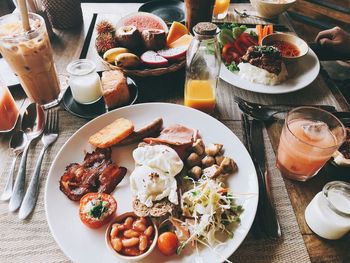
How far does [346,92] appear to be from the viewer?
2.24 meters

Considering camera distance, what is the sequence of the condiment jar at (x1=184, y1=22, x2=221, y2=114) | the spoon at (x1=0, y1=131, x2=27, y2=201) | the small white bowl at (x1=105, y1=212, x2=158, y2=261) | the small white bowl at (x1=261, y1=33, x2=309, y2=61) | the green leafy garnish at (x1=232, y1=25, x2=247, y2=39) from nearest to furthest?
the small white bowl at (x1=105, y1=212, x2=158, y2=261) → the spoon at (x1=0, y1=131, x2=27, y2=201) → the condiment jar at (x1=184, y1=22, x2=221, y2=114) → the small white bowl at (x1=261, y1=33, x2=309, y2=61) → the green leafy garnish at (x1=232, y1=25, x2=247, y2=39)

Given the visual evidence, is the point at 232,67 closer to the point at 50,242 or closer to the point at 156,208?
the point at 156,208

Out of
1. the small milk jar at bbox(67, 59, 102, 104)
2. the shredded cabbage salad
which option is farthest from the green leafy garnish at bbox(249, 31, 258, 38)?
the shredded cabbage salad

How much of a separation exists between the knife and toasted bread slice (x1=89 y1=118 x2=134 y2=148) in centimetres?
60

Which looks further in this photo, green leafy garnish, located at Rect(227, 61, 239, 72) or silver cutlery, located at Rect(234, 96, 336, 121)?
green leafy garnish, located at Rect(227, 61, 239, 72)

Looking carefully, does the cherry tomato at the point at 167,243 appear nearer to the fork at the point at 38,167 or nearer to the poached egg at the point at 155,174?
the poached egg at the point at 155,174

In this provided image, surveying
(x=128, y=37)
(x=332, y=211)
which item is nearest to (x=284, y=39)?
(x=128, y=37)

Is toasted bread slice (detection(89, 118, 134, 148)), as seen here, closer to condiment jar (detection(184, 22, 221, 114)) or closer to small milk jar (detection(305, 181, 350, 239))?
condiment jar (detection(184, 22, 221, 114))

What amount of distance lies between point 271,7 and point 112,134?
65.6 inches

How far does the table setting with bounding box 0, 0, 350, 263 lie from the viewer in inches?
42.0

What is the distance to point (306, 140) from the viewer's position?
1.22m

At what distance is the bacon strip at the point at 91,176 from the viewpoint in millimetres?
1190

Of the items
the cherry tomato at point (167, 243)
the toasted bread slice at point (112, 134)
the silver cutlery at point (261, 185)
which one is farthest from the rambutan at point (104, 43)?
the cherry tomato at point (167, 243)

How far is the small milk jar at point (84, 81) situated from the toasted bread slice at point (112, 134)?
0.28 meters
